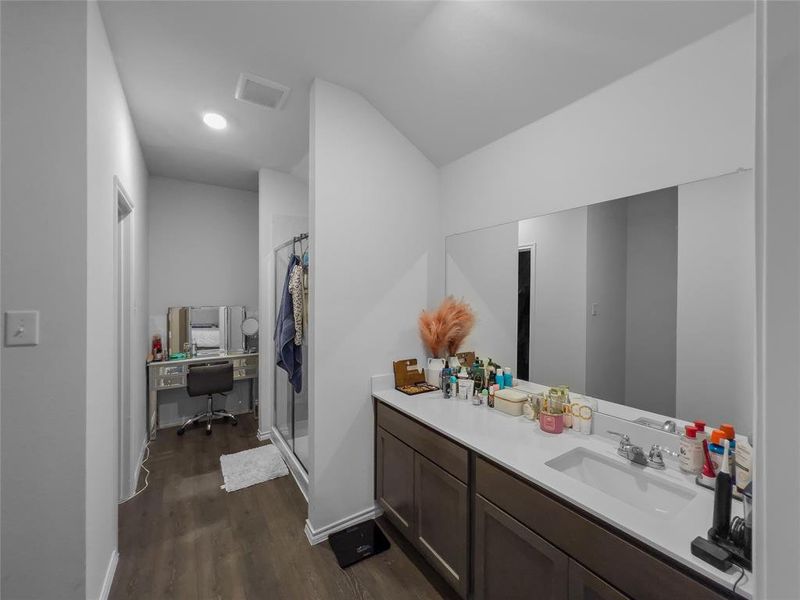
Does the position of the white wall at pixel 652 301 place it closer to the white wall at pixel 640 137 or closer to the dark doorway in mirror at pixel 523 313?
the white wall at pixel 640 137

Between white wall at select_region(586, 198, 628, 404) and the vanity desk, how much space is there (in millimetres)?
3352

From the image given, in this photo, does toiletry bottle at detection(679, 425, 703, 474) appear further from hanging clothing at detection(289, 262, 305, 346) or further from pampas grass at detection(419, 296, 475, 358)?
hanging clothing at detection(289, 262, 305, 346)

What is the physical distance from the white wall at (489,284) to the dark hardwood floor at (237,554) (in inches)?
49.6

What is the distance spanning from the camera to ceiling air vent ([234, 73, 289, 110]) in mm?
2004

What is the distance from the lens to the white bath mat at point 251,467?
259cm

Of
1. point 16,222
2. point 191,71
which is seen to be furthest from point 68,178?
point 191,71

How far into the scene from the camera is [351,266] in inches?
81.6

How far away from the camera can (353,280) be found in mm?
2080

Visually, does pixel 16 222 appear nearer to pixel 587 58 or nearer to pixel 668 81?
pixel 587 58

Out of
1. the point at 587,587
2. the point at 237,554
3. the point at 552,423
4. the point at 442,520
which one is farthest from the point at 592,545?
the point at 237,554

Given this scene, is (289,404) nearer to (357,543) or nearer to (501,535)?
(357,543)

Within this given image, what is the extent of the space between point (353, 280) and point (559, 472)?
1430mm

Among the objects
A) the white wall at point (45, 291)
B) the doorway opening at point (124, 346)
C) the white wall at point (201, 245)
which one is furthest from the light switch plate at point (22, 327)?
the white wall at point (201, 245)

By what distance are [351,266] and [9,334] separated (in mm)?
1424
